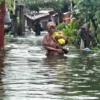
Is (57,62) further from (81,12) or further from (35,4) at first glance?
(35,4)

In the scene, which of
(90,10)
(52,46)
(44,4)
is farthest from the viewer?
(44,4)

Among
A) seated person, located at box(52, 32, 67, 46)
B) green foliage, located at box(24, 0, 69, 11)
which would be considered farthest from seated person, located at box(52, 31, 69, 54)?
green foliage, located at box(24, 0, 69, 11)

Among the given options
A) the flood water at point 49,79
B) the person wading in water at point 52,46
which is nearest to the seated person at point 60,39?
the person wading in water at point 52,46

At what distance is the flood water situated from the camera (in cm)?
1005

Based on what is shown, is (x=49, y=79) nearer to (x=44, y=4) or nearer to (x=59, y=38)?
(x=59, y=38)

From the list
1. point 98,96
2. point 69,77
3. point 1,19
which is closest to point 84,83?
point 69,77

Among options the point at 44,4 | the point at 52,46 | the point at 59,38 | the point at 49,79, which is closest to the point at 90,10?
the point at 59,38

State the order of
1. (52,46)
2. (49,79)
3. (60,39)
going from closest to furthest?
(49,79), (52,46), (60,39)

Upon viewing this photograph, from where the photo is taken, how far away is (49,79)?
12.2 m

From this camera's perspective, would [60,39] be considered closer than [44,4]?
Yes

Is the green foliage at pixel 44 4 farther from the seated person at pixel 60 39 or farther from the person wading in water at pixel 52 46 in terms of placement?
the person wading in water at pixel 52 46

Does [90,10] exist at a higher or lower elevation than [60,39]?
higher

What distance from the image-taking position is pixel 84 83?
38.3 feet

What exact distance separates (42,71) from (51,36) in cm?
552
